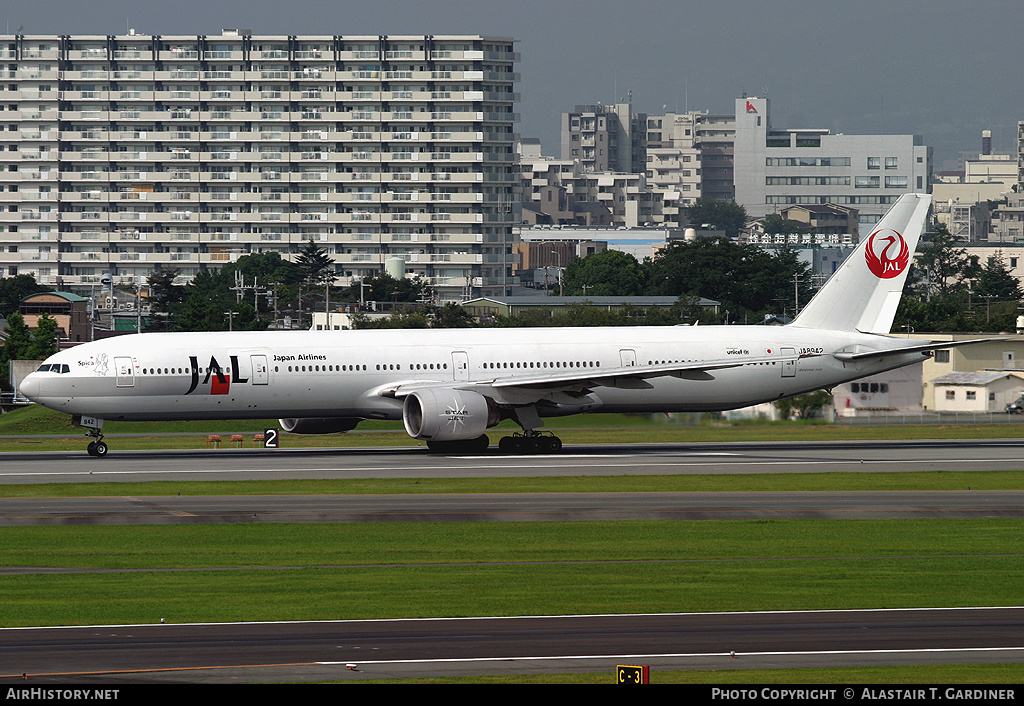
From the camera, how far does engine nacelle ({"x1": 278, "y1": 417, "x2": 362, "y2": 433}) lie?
173ft

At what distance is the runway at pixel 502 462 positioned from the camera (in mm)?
45000

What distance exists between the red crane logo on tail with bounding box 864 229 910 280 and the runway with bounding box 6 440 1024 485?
24.7ft

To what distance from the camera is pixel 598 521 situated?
33.4 metres

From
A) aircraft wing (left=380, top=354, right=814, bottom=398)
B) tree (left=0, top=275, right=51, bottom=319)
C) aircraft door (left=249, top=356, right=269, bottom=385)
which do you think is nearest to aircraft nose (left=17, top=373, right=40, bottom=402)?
aircraft door (left=249, top=356, right=269, bottom=385)

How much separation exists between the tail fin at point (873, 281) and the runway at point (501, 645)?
35.5 meters

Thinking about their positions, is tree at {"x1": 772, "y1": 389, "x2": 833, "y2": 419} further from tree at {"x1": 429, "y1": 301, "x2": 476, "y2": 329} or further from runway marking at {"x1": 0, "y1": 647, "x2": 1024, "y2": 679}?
runway marking at {"x1": 0, "y1": 647, "x2": 1024, "y2": 679}

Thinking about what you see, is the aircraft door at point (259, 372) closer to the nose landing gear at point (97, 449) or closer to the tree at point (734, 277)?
the nose landing gear at point (97, 449)

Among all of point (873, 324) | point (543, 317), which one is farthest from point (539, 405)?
point (543, 317)

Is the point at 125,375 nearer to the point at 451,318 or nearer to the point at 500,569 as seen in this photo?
the point at 500,569

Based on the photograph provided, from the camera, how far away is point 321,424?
5312 cm

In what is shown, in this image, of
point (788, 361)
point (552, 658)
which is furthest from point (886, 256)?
point (552, 658)

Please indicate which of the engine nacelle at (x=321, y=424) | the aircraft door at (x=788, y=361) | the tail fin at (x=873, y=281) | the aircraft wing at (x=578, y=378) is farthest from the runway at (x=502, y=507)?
the tail fin at (x=873, y=281)

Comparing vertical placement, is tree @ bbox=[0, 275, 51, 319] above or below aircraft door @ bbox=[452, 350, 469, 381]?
above

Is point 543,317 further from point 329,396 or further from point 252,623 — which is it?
point 252,623
